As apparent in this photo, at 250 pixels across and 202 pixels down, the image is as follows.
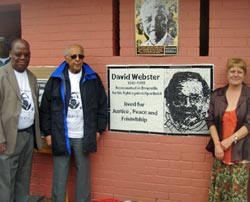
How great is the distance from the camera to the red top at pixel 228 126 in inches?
136

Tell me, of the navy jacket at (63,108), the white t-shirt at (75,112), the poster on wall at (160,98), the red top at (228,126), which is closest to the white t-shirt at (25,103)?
the navy jacket at (63,108)

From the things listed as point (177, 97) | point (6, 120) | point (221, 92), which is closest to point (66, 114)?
point (6, 120)

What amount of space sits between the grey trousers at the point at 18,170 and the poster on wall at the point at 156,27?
62.5 inches

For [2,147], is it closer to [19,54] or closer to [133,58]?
[19,54]

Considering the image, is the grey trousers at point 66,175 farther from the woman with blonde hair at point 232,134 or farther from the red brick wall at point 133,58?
the woman with blonde hair at point 232,134

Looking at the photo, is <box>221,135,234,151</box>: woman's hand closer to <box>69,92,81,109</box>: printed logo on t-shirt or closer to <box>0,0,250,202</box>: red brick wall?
<box>0,0,250,202</box>: red brick wall

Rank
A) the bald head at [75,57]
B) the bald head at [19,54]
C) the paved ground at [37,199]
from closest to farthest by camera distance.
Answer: the bald head at [19,54] → the bald head at [75,57] → the paved ground at [37,199]

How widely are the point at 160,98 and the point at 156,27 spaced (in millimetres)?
790

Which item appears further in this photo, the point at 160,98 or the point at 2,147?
the point at 160,98

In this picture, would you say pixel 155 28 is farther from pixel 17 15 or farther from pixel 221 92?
pixel 17 15

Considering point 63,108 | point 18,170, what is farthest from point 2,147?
point 63,108

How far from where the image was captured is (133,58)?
162 inches

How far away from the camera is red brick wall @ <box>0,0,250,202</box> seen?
12.4 feet

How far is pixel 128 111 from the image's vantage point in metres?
4.18
